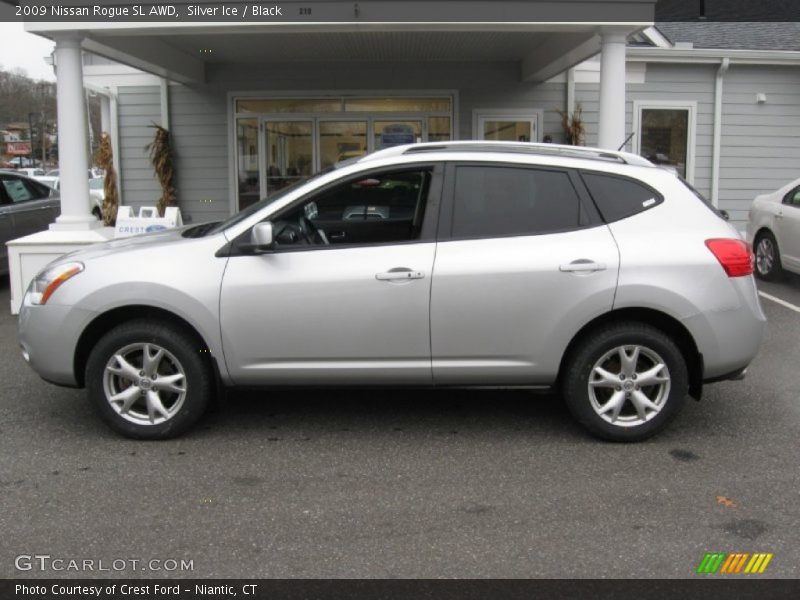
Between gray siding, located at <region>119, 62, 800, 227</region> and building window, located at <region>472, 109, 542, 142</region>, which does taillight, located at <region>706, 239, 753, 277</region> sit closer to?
building window, located at <region>472, 109, 542, 142</region>

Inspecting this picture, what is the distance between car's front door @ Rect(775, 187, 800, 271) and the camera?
9.83 meters

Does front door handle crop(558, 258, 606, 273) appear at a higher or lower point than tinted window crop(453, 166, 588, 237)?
lower

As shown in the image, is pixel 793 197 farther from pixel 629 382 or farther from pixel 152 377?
pixel 152 377

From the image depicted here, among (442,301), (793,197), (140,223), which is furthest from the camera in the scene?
(793,197)

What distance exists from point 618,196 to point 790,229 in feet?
19.9

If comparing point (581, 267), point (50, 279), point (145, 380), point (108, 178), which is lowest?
point (145, 380)

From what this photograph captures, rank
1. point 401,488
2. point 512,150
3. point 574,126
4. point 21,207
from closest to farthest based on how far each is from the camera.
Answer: point 401,488 → point 512,150 → point 21,207 → point 574,126

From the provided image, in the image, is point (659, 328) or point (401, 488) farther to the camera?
point (659, 328)

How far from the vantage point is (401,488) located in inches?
169

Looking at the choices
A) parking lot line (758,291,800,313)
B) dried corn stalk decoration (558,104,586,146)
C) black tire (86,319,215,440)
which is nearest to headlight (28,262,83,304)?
black tire (86,319,215,440)

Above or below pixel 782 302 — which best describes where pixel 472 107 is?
above

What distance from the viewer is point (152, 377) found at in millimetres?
4863

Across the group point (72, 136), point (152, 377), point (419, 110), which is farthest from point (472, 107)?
point (152, 377)

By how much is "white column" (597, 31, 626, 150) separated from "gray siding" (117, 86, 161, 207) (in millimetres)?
7393
